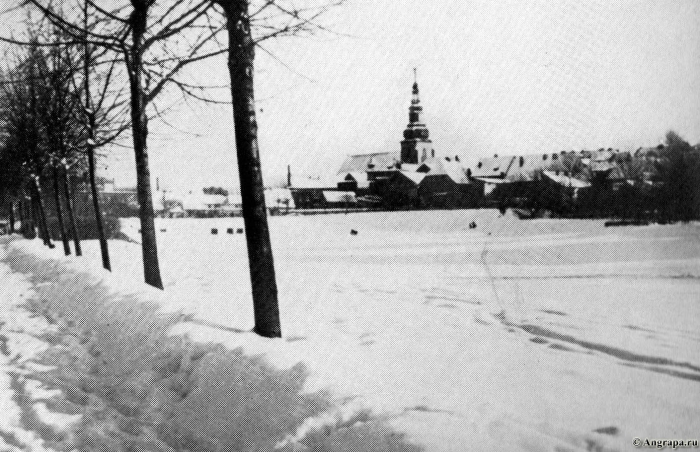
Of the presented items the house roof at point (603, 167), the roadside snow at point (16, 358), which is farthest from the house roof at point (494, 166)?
the roadside snow at point (16, 358)

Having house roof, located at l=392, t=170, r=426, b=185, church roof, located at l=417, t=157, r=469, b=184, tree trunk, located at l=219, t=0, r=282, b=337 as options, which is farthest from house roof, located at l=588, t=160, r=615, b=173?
house roof, located at l=392, t=170, r=426, b=185

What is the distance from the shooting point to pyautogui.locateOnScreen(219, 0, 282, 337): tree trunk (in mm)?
5926

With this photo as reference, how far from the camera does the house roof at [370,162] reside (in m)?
97.5

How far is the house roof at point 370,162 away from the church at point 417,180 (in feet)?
18.4

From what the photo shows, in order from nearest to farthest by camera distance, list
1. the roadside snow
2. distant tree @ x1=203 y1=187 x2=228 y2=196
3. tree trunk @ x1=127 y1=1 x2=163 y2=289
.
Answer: the roadside snow < tree trunk @ x1=127 y1=1 x2=163 y2=289 < distant tree @ x1=203 y1=187 x2=228 y2=196

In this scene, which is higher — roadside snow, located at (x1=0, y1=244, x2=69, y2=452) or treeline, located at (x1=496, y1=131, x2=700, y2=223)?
treeline, located at (x1=496, y1=131, x2=700, y2=223)

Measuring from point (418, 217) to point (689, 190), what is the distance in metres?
36.3

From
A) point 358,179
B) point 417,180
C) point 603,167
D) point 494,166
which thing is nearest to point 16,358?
point 603,167

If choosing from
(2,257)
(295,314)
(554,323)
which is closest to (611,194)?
(554,323)

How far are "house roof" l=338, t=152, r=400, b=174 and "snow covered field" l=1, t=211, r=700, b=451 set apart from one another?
81.0m

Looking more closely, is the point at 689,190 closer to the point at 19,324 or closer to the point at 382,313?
the point at 382,313

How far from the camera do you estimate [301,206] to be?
8150 centimetres

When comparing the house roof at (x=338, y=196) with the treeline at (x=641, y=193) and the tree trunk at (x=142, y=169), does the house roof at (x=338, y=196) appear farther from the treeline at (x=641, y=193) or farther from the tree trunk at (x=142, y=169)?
the tree trunk at (x=142, y=169)

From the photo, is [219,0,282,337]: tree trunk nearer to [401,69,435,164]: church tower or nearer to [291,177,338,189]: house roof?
[291,177,338,189]: house roof
